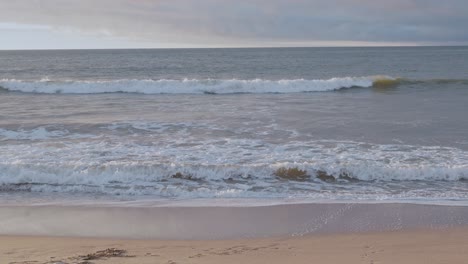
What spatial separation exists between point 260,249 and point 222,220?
1.28m

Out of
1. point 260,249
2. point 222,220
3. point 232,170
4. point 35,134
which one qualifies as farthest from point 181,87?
point 260,249

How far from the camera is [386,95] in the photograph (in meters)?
23.0

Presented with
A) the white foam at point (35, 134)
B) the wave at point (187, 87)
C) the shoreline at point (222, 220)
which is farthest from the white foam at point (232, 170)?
the wave at point (187, 87)

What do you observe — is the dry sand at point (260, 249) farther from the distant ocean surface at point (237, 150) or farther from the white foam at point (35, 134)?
the white foam at point (35, 134)

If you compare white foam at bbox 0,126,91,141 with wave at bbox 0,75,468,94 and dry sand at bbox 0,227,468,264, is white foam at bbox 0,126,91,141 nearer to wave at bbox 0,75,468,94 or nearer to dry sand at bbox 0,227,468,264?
dry sand at bbox 0,227,468,264

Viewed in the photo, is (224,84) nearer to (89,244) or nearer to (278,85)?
(278,85)

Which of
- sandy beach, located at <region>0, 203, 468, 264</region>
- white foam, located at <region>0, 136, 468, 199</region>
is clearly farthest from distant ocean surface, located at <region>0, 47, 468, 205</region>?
sandy beach, located at <region>0, 203, 468, 264</region>

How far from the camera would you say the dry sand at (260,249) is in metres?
4.88

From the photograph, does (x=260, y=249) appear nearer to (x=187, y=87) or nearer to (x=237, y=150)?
(x=237, y=150)

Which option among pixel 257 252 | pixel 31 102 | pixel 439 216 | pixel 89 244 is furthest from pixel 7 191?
pixel 31 102

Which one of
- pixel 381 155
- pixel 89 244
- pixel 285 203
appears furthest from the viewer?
pixel 381 155

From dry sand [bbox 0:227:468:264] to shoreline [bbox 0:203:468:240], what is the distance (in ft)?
0.81

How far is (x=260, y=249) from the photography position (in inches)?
211

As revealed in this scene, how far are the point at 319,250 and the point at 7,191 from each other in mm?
5772
